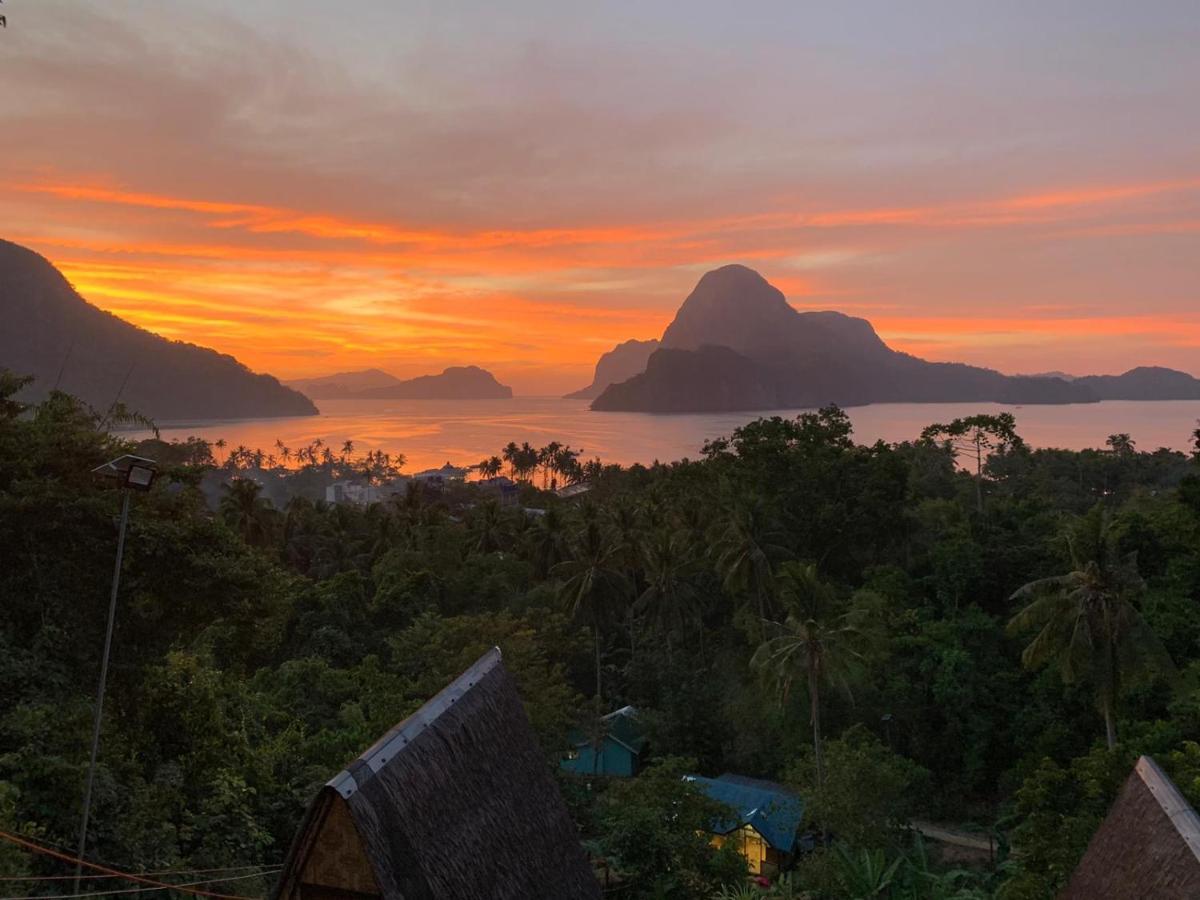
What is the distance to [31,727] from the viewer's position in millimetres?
10180

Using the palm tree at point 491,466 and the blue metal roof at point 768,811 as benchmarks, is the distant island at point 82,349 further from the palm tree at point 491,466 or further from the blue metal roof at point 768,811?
the blue metal roof at point 768,811

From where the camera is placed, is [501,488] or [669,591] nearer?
[669,591]

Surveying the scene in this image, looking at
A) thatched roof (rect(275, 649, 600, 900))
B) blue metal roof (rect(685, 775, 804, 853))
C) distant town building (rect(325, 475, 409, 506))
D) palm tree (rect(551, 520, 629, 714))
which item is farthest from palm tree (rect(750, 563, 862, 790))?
distant town building (rect(325, 475, 409, 506))

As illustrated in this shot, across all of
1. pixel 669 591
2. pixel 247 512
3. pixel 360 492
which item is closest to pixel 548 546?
pixel 669 591

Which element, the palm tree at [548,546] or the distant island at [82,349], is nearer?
the palm tree at [548,546]

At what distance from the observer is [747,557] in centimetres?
3067

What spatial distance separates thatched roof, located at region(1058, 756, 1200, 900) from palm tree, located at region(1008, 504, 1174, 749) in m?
13.7

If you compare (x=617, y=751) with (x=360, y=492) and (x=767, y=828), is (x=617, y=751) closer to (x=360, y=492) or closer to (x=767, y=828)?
(x=767, y=828)

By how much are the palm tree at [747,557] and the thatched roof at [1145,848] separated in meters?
22.3

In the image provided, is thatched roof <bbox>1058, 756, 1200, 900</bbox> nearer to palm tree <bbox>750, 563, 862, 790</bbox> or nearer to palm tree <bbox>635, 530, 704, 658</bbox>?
palm tree <bbox>750, 563, 862, 790</bbox>

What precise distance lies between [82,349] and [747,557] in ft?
449

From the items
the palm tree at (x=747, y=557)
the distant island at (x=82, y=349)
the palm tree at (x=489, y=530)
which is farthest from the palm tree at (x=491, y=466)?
the palm tree at (x=747, y=557)

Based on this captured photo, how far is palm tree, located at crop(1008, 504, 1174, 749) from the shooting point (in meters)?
19.5

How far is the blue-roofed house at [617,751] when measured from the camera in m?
29.0
